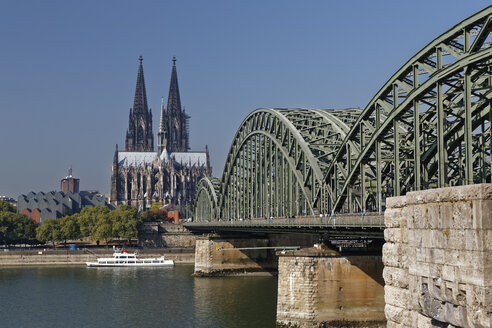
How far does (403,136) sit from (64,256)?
100321 millimetres

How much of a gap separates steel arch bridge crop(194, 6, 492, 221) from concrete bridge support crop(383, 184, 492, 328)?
3478 millimetres

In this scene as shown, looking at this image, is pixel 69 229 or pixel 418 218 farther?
pixel 69 229

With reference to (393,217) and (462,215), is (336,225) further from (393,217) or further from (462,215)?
(462,215)

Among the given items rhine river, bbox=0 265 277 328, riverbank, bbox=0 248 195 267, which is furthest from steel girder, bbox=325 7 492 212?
riverbank, bbox=0 248 195 267

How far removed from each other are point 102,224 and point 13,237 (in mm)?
19876

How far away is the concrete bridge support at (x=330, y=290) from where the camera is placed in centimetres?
5375

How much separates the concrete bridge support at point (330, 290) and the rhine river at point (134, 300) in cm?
785

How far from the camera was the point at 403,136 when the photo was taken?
52469 mm

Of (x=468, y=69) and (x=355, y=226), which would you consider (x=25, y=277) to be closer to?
(x=355, y=226)

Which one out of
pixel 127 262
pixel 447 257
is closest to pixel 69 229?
pixel 127 262

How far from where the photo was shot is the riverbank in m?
137

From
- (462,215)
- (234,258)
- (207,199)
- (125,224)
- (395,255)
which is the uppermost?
(207,199)

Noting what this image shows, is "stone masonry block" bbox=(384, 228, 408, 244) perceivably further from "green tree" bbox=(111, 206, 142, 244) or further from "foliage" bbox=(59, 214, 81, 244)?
"green tree" bbox=(111, 206, 142, 244)

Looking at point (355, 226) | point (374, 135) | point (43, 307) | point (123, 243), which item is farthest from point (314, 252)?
point (123, 243)
